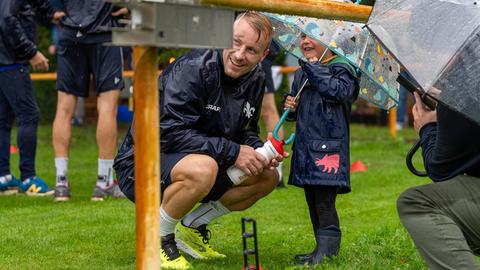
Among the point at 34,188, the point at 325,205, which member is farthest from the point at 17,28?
the point at 325,205

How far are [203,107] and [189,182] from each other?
0.45 metres

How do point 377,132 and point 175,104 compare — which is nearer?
point 175,104

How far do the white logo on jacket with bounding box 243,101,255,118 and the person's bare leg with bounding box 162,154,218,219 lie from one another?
0.45 metres

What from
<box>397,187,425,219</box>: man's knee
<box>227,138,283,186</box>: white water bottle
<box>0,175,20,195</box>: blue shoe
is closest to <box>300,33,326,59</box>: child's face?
<box>227,138,283,186</box>: white water bottle

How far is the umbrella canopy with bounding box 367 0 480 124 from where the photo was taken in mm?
3986

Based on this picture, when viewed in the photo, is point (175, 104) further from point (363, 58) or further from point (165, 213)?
point (363, 58)

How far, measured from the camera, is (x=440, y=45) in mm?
4059

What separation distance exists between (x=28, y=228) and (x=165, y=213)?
5.34ft

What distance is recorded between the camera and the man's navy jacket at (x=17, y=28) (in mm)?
8469

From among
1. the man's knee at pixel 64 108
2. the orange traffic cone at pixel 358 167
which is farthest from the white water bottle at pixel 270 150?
the orange traffic cone at pixel 358 167

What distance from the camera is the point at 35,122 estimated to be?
28.6 ft

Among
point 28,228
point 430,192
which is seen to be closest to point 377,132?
point 28,228

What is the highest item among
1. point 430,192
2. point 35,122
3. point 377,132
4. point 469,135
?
point 469,135

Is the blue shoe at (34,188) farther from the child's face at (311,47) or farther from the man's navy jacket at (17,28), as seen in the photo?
the child's face at (311,47)
